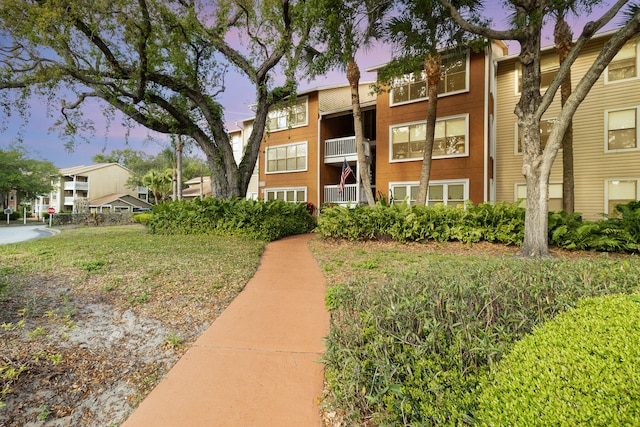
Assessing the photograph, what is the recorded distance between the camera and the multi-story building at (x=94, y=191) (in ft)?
140

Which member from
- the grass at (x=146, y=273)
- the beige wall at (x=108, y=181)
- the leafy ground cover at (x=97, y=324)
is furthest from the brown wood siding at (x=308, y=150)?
the beige wall at (x=108, y=181)

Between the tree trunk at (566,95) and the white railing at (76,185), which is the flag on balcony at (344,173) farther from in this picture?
the white railing at (76,185)

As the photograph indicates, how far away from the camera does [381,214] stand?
30.9 ft

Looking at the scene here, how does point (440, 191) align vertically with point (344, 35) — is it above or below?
below

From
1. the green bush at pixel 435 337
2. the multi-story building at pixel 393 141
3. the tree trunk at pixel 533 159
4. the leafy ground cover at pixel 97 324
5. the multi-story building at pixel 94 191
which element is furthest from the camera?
the multi-story building at pixel 94 191

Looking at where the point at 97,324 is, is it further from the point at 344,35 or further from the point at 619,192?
the point at 619,192

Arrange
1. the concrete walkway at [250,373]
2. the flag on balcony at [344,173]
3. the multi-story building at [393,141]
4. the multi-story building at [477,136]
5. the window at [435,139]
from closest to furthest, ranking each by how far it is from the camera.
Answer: the concrete walkway at [250,373] < the multi-story building at [477,136] < the multi-story building at [393,141] < the window at [435,139] < the flag on balcony at [344,173]

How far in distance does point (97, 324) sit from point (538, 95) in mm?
9448

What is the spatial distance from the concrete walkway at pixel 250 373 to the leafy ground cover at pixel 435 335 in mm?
295

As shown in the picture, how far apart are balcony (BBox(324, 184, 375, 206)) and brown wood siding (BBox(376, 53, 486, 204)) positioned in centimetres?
119

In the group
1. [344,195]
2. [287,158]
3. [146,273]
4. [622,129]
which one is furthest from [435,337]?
[287,158]

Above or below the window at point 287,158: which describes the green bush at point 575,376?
below

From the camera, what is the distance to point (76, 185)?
43781 millimetres

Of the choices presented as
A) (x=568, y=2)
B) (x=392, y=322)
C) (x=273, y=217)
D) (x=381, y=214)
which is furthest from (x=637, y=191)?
(x=392, y=322)
